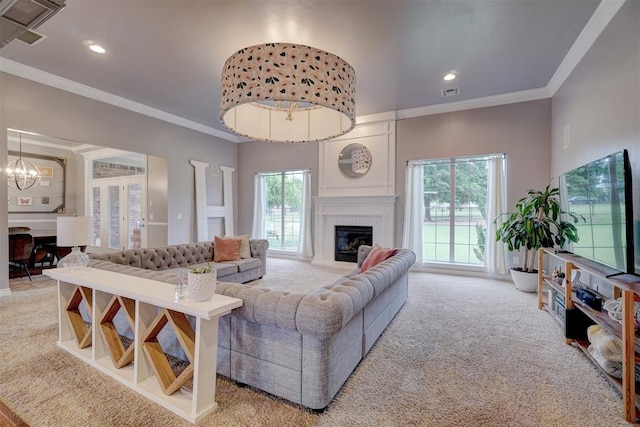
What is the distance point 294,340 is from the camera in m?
1.68

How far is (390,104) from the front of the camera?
202 inches

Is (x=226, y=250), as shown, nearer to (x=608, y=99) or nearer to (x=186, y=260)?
(x=186, y=260)

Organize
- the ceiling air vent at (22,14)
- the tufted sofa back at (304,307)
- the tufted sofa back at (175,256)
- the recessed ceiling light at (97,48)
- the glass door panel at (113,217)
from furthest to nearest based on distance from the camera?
the glass door panel at (113,217)
the tufted sofa back at (175,256)
the recessed ceiling light at (97,48)
the ceiling air vent at (22,14)
the tufted sofa back at (304,307)

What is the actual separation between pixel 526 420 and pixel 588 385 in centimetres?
75

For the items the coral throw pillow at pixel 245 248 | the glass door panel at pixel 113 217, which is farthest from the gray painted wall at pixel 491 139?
the glass door panel at pixel 113 217

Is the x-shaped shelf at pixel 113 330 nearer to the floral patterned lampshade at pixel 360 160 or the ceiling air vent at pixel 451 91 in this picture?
the floral patterned lampshade at pixel 360 160

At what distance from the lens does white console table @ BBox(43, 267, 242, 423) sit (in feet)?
5.23

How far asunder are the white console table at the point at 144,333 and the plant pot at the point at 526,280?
4.22 meters

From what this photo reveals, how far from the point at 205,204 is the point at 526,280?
20.3 ft

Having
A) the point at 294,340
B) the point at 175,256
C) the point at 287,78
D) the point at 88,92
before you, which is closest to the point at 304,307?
the point at 294,340

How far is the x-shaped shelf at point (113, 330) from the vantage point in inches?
78.0

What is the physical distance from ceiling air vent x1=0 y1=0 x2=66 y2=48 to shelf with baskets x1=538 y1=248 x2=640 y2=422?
4.48 meters

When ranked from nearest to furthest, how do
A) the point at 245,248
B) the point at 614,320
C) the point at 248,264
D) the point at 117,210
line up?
the point at 614,320, the point at 248,264, the point at 245,248, the point at 117,210

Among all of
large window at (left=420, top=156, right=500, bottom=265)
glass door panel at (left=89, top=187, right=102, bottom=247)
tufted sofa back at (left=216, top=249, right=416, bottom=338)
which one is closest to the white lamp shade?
tufted sofa back at (left=216, top=249, right=416, bottom=338)
